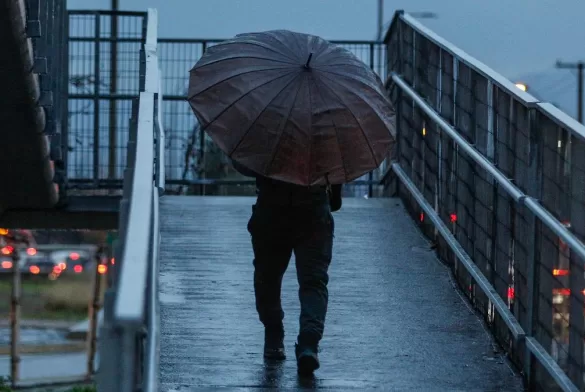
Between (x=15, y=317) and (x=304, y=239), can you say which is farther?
(x=15, y=317)

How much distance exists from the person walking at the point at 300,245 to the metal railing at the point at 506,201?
0.99 metres

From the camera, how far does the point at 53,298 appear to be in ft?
86.6

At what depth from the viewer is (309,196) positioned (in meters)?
6.09

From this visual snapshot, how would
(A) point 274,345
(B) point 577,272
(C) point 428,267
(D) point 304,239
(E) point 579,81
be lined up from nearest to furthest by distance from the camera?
(B) point 577,272 → (D) point 304,239 → (A) point 274,345 → (C) point 428,267 → (E) point 579,81

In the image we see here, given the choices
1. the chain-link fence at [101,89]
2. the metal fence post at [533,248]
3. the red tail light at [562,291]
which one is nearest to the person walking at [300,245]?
the metal fence post at [533,248]

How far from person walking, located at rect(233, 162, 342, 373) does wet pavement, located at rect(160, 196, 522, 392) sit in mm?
258

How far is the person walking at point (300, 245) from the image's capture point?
605 cm

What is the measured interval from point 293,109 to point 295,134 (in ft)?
0.38

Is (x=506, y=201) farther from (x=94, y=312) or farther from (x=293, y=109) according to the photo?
(x=94, y=312)

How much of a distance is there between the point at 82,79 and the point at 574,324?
8384 mm

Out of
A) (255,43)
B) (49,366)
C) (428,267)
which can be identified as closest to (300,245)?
(255,43)

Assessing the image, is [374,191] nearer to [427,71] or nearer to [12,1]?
[427,71]

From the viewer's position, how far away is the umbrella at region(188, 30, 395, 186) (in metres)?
5.91

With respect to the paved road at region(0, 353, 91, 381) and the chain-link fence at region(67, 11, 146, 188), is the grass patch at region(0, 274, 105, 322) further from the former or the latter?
the chain-link fence at region(67, 11, 146, 188)
